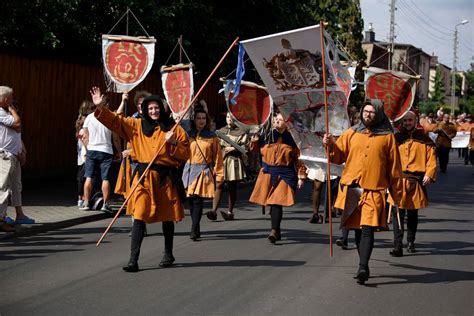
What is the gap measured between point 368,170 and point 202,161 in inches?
135

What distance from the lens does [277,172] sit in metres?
10.6

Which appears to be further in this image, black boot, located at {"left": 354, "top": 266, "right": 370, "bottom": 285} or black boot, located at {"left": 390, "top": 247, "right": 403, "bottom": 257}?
black boot, located at {"left": 390, "top": 247, "right": 403, "bottom": 257}

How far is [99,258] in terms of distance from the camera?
29.7ft

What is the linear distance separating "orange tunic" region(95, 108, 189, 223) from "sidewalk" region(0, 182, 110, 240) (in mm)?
2747

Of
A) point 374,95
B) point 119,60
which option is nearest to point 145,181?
point 119,60

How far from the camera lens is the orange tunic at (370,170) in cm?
807

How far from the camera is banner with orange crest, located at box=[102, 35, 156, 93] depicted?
1184 cm

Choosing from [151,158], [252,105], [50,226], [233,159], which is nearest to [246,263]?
[151,158]

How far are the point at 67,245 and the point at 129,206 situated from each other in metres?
1.87

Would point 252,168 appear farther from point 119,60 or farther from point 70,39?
point 119,60

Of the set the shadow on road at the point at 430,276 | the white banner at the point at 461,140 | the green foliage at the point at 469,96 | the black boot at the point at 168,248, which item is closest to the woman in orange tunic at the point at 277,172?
the shadow on road at the point at 430,276

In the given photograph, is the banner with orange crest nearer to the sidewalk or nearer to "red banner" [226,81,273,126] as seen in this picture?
"red banner" [226,81,273,126]

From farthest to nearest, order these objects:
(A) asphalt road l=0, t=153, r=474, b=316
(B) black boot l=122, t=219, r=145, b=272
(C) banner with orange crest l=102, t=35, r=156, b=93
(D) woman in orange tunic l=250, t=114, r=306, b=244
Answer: (C) banner with orange crest l=102, t=35, r=156, b=93 < (D) woman in orange tunic l=250, t=114, r=306, b=244 < (B) black boot l=122, t=219, r=145, b=272 < (A) asphalt road l=0, t=153, r=474, b=316

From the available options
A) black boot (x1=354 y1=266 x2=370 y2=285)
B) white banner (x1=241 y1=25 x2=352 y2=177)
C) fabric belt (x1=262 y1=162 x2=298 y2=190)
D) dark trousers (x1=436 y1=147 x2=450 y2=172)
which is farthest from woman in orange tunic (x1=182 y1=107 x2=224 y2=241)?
dark trousers (x1=436 y1=147 x2=450 y2=172)
